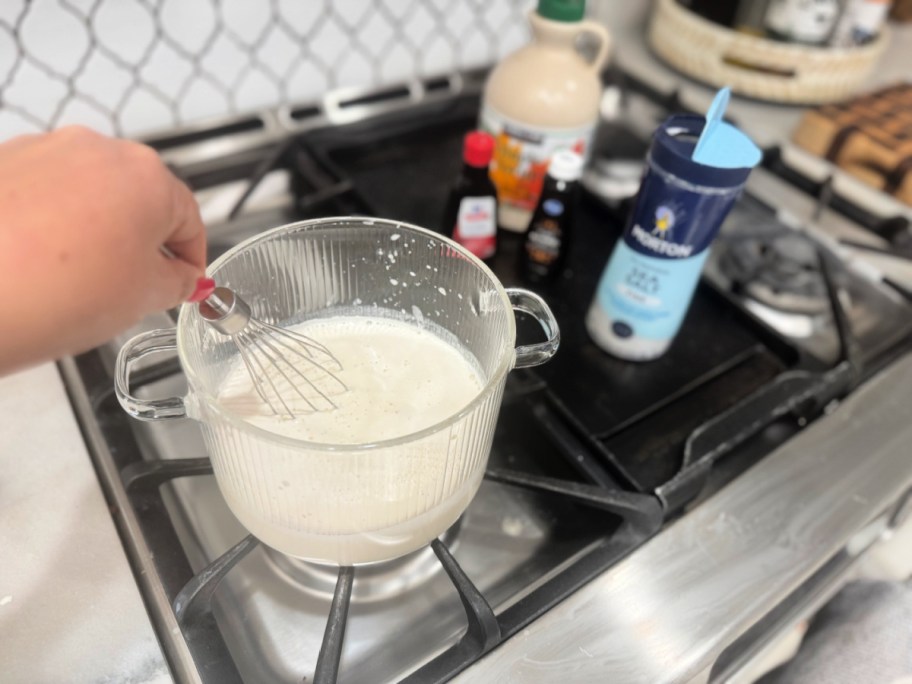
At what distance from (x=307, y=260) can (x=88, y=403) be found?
0.18 metres

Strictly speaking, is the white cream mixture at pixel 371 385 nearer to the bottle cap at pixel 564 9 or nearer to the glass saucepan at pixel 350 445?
the glass saucepan at pixel 350 445

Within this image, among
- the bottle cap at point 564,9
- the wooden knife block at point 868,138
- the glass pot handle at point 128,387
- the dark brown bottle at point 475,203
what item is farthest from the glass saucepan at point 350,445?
the wooden knife block at point 868,138

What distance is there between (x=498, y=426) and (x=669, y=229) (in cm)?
19

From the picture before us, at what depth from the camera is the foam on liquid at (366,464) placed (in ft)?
1.15

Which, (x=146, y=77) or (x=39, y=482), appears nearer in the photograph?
(x=39, y=482)

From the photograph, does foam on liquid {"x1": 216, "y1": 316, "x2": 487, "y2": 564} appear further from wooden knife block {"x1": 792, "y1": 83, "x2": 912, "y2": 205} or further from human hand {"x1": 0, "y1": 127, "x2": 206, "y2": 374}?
wooden knife block {"x1": 792, "y1": 83, "x2": 912, "y2": 205}

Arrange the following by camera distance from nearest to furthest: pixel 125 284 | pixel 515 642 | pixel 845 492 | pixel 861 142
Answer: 1. pixel 125 284
2. pixel 515 642
3. pixel 845 492
4. pixel 861 142

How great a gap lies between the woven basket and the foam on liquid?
2.04 feet

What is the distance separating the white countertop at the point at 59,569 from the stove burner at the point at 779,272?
0.58 m

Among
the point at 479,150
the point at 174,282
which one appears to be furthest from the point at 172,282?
the point at 479,150

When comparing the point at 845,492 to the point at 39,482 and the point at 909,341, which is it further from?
the point at 39,482

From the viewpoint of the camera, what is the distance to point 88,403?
0.49m

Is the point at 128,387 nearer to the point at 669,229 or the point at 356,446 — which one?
the point at 356,446

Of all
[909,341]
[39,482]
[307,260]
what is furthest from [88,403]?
[909,341]
